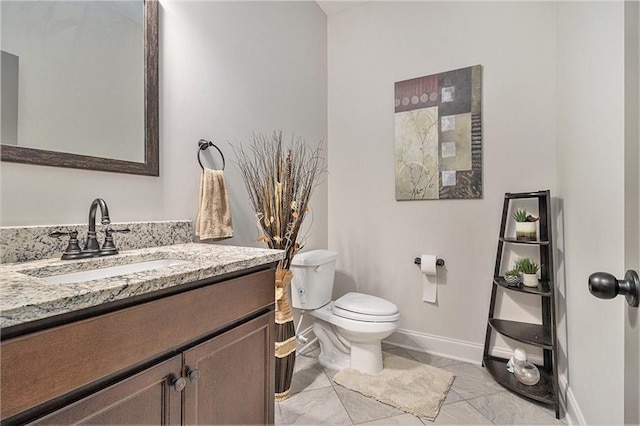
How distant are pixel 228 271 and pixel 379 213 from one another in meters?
1.71

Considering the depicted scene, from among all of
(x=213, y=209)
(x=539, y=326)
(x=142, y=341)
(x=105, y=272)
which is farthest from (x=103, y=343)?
(x=539, y=326)

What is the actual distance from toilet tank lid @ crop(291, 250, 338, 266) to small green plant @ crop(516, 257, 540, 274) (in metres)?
1.17

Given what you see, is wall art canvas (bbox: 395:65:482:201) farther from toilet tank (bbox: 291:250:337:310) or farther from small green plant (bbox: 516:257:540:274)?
toilet tank (bbox: 291:250:337:310)

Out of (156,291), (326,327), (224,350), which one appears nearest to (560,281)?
(326,327)

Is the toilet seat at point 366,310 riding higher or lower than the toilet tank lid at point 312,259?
lower

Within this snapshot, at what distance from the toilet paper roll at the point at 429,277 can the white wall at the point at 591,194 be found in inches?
28.6

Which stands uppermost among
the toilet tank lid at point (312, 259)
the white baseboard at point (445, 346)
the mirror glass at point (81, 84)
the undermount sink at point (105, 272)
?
the mirror glass at point (81, 84)

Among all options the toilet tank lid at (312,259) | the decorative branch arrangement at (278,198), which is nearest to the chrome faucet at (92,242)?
the decorative branch arrangement at (278,198)

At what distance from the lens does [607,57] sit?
1.16 meters

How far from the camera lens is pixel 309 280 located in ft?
6.54

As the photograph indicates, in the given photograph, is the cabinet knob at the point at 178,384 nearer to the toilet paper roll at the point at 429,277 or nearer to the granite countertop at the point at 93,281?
the granite countertop at the point at 93,281

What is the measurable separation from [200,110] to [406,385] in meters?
1.94

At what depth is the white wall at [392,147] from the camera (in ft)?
6.43

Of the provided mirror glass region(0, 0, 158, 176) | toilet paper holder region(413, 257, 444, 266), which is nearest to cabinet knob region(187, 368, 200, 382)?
mirror glass region(0, 0, 158, 176)
